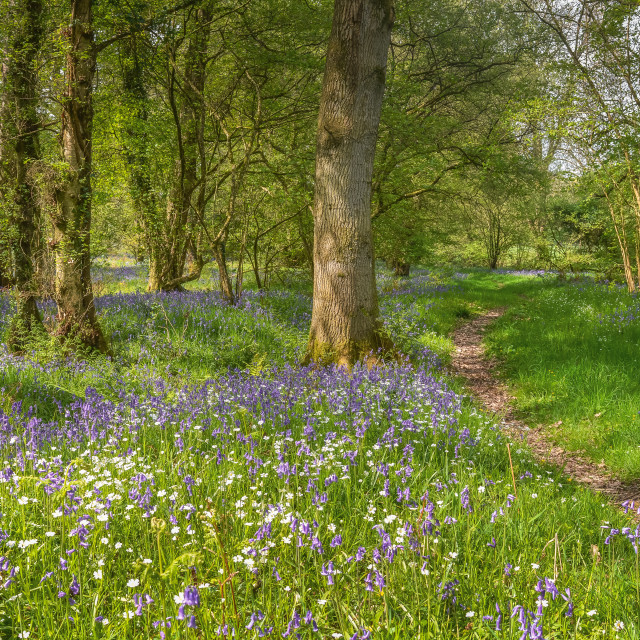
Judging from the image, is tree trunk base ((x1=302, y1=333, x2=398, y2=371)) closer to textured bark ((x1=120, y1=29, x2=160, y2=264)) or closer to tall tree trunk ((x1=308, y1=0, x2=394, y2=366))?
tall tree trunk ((x1=308, y1=0, x2=394, y2=366))

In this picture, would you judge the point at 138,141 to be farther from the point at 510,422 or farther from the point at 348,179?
the point at 510,422

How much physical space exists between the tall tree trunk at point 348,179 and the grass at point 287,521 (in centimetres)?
110

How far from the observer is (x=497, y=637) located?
1948mm

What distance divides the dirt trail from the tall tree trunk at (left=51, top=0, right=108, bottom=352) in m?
6.23

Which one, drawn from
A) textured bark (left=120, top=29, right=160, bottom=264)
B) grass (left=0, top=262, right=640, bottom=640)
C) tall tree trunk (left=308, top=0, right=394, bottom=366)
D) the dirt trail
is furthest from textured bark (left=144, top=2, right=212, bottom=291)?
the dirt trail

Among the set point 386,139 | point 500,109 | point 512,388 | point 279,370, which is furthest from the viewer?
point 500,109

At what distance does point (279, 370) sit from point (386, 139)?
774 cm

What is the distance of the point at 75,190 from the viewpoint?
712 cm

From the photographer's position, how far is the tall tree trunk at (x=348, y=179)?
6.77 metres

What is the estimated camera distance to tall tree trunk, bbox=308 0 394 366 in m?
6.77

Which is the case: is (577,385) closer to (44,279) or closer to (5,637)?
(5,637)

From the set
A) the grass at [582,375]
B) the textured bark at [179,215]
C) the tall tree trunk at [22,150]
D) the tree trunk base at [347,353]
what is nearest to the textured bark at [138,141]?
the textured bark at [179,215]

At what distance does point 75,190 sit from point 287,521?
6543 millimetres

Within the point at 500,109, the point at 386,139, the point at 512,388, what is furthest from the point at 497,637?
the point at 500,109
